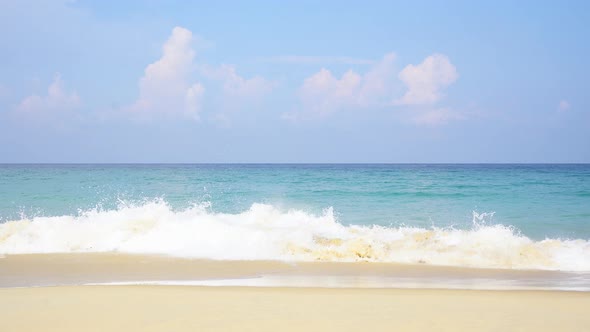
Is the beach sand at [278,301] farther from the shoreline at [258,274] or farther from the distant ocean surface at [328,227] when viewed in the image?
the distant ocean surface at [328,227]

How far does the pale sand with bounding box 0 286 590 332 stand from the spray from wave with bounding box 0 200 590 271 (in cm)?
438

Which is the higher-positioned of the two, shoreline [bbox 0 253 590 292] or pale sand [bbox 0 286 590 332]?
pale sand [bbox 0 286 590 332]

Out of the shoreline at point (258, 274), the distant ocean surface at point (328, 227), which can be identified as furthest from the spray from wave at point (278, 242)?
the shoreline at point (258, 274)

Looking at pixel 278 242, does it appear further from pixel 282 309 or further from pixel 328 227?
pixel 282 309

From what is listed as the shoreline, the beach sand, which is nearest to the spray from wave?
the shoreline

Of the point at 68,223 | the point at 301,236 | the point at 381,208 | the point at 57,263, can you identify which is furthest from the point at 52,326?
the point at 381,208

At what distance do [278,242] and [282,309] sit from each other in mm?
7372

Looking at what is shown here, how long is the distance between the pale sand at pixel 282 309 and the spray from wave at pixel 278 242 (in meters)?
4.38

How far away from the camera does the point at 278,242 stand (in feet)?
48.1

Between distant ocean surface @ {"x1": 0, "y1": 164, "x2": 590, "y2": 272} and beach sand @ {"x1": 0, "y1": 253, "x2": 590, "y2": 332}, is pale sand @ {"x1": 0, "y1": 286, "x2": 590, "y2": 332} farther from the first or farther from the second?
distant ocean surface @ {"x1": 0, "y1": 164, "x2": 590, "y2": 272}

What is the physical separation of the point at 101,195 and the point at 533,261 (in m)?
23.5

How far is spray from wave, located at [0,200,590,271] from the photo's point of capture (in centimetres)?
1316

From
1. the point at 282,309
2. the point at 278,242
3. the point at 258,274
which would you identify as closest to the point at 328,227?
the point at 278,242

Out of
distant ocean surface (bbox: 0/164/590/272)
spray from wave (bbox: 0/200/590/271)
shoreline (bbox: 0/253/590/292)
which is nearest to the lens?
shoreline (bbox: 0/253/590/292)
